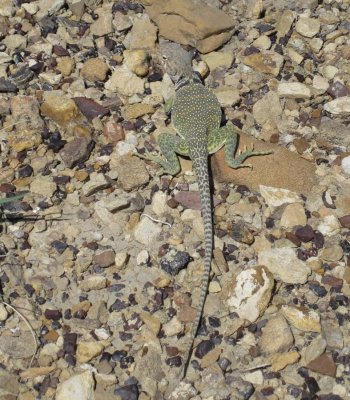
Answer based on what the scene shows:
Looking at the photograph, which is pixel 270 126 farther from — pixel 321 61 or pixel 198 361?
pixel 198 361

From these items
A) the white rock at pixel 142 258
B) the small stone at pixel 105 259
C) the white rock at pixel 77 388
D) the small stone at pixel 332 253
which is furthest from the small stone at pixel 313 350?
the small stone at pixel 105 259

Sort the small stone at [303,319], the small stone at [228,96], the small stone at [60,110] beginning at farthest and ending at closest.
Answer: the small stone at [228,96] → the small stone at [60,110] → the small stone at [303,319]

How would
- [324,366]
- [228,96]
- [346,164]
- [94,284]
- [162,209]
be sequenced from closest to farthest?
[324,366], [94,284], [162,209], [346,164], [228,96]

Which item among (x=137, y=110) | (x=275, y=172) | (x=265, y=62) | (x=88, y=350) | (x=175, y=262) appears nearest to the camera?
(x=88, y=350)

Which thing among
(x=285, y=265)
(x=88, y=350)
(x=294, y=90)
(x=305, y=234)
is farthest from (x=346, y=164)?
(x=88, y=350)

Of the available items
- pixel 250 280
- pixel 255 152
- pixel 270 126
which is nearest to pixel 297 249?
pixel 250 280

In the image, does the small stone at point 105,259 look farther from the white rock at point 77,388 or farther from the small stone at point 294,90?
the small stone at point 294,90

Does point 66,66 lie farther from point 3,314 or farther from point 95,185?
point 3,314
